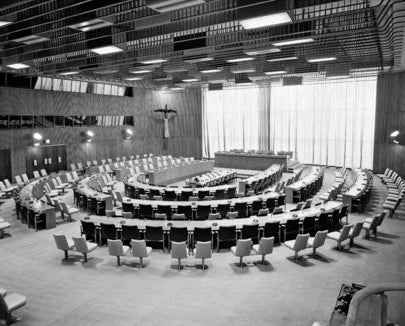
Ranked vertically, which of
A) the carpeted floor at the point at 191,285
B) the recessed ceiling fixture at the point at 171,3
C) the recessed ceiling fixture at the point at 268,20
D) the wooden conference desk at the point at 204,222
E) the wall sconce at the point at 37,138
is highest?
the recessed ceiling fixture at the point at 171,3

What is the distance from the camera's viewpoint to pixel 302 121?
90.1ft

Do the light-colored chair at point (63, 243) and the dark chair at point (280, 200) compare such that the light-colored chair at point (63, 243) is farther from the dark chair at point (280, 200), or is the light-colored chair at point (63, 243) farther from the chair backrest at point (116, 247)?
the dark chair at point (280, 200)

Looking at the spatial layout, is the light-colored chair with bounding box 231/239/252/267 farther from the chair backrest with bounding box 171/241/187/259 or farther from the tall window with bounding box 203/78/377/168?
the tall window with bounding box 203/78/377/168

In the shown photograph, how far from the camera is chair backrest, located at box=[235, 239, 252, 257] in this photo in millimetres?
8820

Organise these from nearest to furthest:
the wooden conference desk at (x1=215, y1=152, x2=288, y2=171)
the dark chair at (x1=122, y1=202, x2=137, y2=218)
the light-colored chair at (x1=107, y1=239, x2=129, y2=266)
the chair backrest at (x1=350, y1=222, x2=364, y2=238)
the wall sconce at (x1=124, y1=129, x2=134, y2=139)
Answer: the light-colored chair at (x1=107, y1=239, x2=129, y2=266) < the chair backrest at (x1=350, y1=222, x2=364, y2=238) < the dark chair at (x1=122, y1=202, x2=137, y2=218) < the wooden conference desk at (x1=215, y1=152, x2=288, y2=171) < the wall sconce at (x1=124, y1=129, x2=134, y2=139)

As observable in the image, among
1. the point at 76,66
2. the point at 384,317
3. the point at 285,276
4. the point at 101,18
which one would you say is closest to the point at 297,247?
the point at 285,276

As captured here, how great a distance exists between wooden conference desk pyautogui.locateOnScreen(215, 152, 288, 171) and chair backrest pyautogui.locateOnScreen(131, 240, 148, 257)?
56.4ft

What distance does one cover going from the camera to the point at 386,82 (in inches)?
900

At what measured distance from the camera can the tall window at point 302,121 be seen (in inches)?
989

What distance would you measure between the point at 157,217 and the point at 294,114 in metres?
19.1

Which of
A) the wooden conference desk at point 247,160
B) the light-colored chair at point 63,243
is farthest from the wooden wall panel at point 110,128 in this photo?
the light-colored chair at point 63,243

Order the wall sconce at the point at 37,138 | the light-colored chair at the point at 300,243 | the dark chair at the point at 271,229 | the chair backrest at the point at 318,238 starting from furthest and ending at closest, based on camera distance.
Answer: the wall sconce at the point at 37,138, the dark chair at the point at 271,229, the chair backrest at the point at 318,238, the light-colored chair at the point at 300,243

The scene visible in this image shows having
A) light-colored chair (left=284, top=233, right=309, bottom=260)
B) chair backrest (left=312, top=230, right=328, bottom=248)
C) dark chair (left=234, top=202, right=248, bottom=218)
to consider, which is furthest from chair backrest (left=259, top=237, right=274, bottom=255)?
dark chair (left=234, top=202, right=248, bottom=218)

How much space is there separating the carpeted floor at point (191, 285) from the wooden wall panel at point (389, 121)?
13.9 metres
